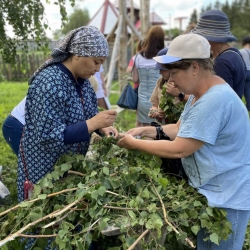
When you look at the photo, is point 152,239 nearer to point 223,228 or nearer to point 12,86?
point 223,228

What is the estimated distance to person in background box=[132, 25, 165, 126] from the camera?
14.5 ft

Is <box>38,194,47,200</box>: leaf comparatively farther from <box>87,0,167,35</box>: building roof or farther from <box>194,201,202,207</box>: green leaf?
<box>87,0,167,35</box>: building roof

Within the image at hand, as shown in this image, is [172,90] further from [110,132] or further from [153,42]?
[153,42]

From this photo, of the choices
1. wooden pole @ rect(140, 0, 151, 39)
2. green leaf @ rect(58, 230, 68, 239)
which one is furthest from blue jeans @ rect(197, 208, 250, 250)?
wooden pole @ rect(140, 0, 151, 39)

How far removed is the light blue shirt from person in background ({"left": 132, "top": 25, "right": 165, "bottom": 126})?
274 centimetres

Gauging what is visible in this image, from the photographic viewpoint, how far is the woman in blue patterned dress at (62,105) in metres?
1.99

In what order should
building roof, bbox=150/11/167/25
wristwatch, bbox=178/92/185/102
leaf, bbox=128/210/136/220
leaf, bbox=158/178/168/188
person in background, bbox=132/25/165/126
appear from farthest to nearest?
building roof, bbox=150/11/167/25, person in background, bbox=132/25/165/126, wristwatch, bbox=178/92/185/102, leaf, bbox=158/178/168/188, leaf, bbox=128/210/136/220

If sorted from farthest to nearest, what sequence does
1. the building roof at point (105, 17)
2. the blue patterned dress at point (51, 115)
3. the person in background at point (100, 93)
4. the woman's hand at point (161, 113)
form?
the building roof at point (105, 17), the person in background at point (100, 93), the woman's hand at point (161, 113), the blue patterned dress at point (51, 115)

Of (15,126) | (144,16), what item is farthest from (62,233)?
Result: (144,16)

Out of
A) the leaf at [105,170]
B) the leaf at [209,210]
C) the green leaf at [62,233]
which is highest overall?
the leaf at [105,170]

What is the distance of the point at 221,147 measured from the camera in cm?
178

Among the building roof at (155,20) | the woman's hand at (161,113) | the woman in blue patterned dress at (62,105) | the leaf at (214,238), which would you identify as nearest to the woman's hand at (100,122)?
the woman in blue patterned dress at (62,105)

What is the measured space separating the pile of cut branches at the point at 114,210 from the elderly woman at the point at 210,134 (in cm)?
11

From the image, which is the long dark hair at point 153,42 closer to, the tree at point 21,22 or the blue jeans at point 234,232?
the tree at point 21,22
